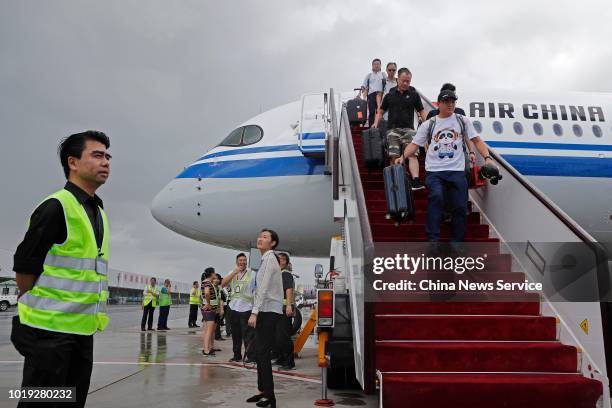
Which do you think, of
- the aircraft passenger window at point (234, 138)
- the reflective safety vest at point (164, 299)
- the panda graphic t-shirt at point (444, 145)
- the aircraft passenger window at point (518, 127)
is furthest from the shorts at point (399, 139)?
the reflective safety vest at point (164, 299)

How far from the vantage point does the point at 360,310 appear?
3.80 metres

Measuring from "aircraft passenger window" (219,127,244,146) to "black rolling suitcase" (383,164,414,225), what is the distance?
6.13 metres

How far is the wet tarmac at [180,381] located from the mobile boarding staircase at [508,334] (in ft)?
3.08

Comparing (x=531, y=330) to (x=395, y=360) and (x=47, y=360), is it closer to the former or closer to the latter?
(x=395, y=360)

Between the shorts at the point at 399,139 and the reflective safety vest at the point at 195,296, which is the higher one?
the shorts at the point at 399,139

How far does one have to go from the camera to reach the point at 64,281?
7.31 feet

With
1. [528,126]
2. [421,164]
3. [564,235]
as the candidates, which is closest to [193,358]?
[421,164]

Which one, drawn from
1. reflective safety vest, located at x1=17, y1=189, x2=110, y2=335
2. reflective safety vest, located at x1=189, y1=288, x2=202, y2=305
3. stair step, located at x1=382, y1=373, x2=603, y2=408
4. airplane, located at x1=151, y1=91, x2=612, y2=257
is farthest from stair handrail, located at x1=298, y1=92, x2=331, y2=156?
reflective safety vest, located at x1=189, y1=288, x2=202, y2=305

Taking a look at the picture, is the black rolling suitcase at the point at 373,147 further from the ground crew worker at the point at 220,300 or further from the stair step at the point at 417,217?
the ground crew worker at the point at 220,300

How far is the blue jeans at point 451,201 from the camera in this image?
5.09m

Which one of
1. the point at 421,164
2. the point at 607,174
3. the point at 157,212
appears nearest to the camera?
the point at 421,164

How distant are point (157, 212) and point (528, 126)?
746 cm

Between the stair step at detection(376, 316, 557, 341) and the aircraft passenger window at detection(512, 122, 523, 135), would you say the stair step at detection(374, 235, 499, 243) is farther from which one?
the aircraft passenger window at detection(512, 122, 523, 135)

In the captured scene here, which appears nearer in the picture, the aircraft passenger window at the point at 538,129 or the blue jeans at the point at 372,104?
the blue jeans at the point at 372,104
